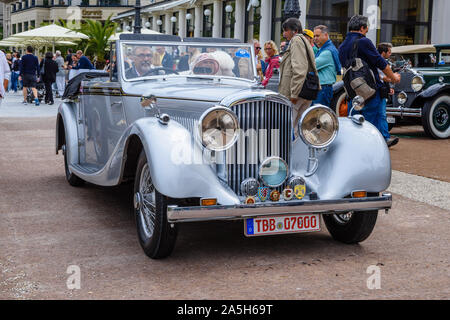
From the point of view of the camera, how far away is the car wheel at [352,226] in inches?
186

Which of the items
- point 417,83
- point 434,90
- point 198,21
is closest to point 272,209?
point 434,90

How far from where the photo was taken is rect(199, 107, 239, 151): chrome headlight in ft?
14.0

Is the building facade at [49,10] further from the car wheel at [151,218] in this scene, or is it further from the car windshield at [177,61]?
the car wheel at [151,218]

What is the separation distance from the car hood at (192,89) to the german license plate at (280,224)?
0.94 meters

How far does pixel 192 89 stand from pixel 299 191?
1.29 metres

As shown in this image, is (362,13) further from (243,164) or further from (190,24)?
(243,164)

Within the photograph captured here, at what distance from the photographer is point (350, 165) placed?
456 cm

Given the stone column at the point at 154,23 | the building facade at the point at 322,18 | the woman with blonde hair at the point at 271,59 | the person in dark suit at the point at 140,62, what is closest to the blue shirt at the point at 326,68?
the woman with blonde hair at the point at 271,59

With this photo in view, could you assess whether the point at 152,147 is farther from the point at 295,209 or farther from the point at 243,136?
the point at 295,209

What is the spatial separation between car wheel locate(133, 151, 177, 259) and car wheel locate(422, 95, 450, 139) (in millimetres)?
8545

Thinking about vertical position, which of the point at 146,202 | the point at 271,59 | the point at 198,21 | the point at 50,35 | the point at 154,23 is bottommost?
the point at 146,202

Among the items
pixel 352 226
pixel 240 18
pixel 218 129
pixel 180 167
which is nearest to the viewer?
pixel 180 167

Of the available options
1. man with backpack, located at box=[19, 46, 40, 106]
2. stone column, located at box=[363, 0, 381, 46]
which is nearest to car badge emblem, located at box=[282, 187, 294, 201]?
man with backpack, located at box=[19, 46, 40, 106]

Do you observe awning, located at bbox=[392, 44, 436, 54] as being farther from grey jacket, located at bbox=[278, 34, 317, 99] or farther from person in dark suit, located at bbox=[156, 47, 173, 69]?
person in dark suit, located at bbox=[156, 47, 173, 69]
